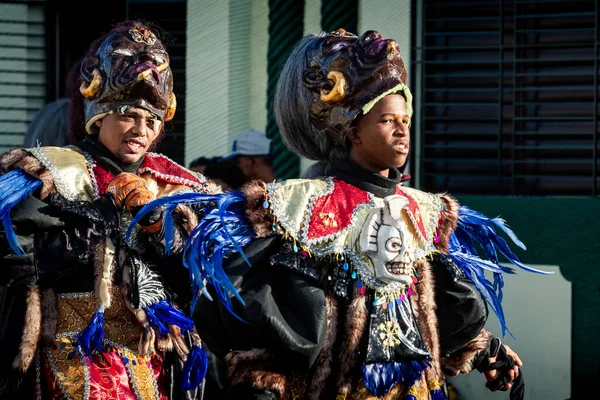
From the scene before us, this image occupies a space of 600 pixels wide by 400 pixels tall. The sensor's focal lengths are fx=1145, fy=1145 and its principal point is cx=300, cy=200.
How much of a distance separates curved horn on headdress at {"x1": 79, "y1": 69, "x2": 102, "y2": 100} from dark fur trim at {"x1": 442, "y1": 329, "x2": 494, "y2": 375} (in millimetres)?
1666

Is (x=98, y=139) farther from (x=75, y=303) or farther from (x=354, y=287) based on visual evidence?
(x=354, y=287)

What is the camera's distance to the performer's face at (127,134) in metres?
4.34

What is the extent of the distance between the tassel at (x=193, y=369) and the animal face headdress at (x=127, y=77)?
36.3 inches

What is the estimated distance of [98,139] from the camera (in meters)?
4.42

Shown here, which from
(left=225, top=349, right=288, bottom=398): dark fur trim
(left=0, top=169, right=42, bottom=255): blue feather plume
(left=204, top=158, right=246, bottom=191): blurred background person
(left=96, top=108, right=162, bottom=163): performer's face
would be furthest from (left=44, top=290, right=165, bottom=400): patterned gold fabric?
(left=204, top=158, right=246, bottom=191): blurred background person

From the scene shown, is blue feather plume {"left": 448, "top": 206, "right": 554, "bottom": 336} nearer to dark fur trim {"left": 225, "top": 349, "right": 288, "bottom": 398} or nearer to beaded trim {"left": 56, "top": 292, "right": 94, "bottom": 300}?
dark fur trim {"left": 225, "top": 349, "right": 288, "bottom": 398}

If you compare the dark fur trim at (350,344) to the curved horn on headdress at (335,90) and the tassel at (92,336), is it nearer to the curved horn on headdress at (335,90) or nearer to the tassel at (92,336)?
the curved horn on headdress at (335,90)

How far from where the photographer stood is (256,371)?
350 centimetres

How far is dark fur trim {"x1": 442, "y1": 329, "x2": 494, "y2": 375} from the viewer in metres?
3.93

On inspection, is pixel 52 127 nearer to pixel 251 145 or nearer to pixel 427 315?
pixel 251 145

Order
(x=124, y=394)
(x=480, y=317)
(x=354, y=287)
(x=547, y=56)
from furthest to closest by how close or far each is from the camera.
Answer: (x=547, y=56) < (x=124, y=394) < (x=480, y=317) < (x=354, y=287)

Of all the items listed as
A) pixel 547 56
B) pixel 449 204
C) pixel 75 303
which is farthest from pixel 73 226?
pixel 547 56

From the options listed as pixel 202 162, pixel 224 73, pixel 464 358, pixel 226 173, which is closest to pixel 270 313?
A: pixel 464 358

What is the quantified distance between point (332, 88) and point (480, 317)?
0.93m
